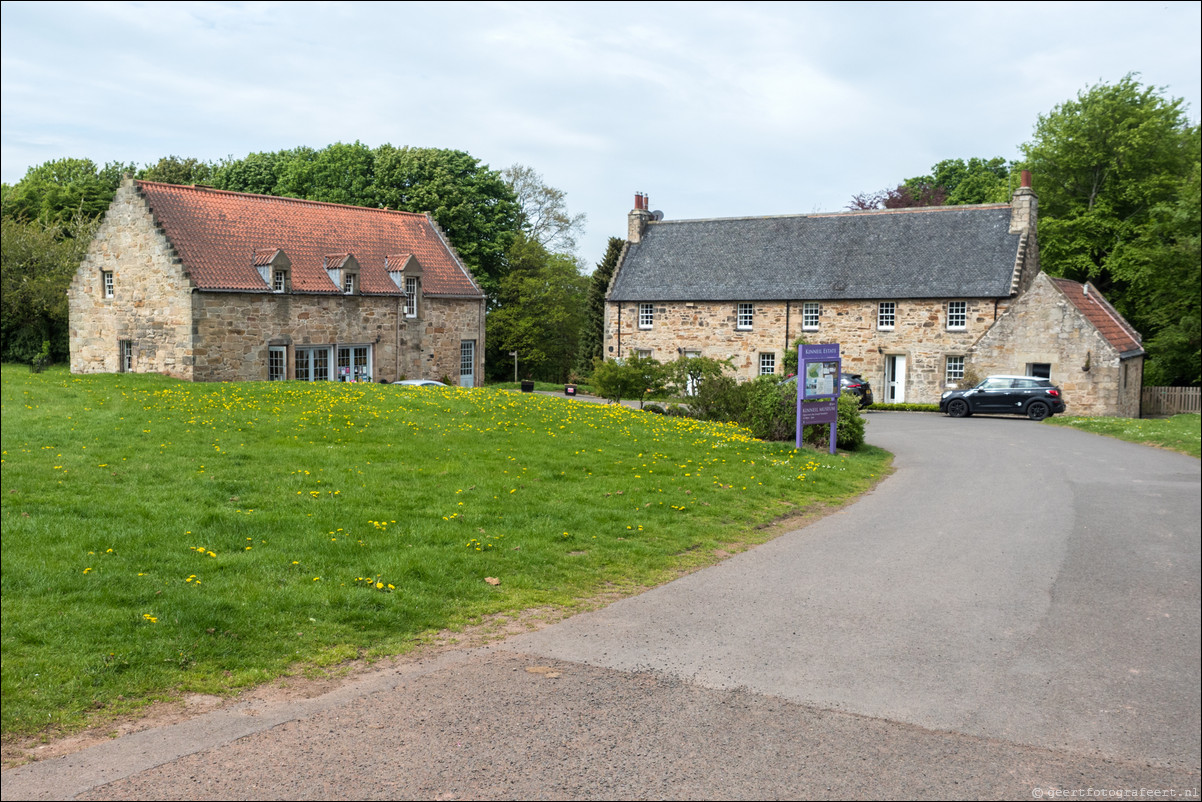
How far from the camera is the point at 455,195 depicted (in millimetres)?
57469

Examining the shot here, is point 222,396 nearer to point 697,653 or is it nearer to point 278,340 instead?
point 697,653

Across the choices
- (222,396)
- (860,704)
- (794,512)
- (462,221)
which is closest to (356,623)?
(860,704)

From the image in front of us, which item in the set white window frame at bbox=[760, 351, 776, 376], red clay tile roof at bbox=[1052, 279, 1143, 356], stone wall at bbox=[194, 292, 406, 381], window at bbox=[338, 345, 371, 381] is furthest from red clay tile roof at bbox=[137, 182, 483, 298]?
red clay tile roof at bbox=[1052, 279, 1143, 356]

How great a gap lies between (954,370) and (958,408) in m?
9.24

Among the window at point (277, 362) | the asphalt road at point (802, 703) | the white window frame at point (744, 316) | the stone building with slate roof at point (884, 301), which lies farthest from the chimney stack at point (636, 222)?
the asphalt road at point (802, 703)

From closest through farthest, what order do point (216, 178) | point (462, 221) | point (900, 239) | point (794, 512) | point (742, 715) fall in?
point (742, 715) → point (794, 512) → point (900, 239) → point (462, 221) → point (216, 178)

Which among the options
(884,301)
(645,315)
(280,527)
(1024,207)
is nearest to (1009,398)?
(884,301)

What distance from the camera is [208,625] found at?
802 cm

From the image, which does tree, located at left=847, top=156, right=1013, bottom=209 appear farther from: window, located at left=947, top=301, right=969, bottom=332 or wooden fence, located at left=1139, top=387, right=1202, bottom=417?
wooden fence, located at left=1139, top=387, right=1202, bottom=417

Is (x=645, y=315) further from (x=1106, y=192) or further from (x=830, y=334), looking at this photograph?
(x=1106, y=192)

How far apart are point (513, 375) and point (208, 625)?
176 feet

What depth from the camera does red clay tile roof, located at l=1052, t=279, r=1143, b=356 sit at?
36719 millimetres

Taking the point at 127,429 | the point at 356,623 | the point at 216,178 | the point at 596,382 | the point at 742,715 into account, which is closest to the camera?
the point at 742,715

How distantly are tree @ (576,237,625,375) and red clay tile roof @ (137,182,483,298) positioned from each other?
1638 cm
